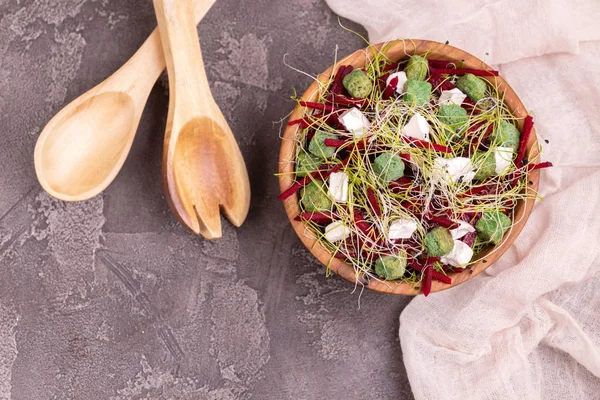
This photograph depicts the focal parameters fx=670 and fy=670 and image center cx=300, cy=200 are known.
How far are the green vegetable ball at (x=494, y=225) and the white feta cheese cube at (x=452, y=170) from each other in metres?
0.05

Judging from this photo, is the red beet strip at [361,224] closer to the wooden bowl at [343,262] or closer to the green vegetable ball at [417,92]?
the wooden bowl at [343,262]

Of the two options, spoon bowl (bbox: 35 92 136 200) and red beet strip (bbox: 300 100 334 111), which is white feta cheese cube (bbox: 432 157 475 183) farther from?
spoon bowl (bbox: 35 92 136 200)

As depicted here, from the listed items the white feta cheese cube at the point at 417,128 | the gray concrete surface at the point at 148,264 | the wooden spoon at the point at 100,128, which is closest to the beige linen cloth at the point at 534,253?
the gray concrete surface at the point at 148,264

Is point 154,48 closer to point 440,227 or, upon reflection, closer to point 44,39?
point 44,39

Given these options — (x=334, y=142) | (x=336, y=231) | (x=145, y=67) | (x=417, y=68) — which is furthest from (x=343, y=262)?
(x=145, y=67)

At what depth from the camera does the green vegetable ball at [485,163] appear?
78cm

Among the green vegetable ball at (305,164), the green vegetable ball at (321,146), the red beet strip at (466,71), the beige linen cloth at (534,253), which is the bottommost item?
the beige linen cloth at (534,253)

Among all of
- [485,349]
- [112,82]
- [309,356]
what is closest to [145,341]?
[309,356]

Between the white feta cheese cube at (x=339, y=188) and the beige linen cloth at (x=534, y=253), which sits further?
the beige linen cloth at (x=534, y=253)

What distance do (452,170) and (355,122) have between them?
0.13m

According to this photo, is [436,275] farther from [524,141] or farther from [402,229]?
[524,141]

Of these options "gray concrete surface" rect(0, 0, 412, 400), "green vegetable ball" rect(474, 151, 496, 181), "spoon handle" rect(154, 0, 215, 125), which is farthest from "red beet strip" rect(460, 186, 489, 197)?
"spoon handle" rect(154, 0, 215, 125)

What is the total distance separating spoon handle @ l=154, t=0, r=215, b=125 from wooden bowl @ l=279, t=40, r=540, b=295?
6.1 inches

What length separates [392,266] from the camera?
0.77 m
